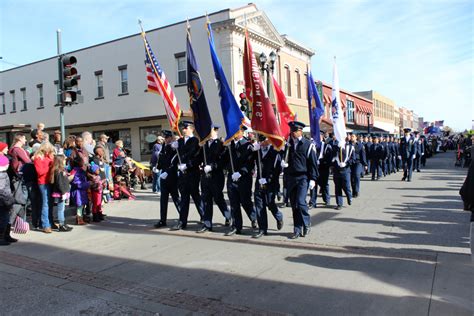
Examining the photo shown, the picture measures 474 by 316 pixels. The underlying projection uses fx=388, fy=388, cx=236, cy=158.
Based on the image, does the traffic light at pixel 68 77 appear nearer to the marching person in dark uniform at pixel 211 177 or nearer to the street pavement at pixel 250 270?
the street pavement at pixel 250 270

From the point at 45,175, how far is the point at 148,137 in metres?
18.7

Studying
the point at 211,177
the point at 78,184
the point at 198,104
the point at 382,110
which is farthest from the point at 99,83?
the point at 382,110

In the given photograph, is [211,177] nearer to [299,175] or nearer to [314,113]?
[299,175]

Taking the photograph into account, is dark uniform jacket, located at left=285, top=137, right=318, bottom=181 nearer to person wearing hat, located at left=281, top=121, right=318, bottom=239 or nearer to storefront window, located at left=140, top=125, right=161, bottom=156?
person wearing hat, located at left=281, top=121, right=318, bottom=239

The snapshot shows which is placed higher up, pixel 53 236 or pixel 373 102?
pixel 373 102

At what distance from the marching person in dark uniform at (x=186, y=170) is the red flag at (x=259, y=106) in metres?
1.36

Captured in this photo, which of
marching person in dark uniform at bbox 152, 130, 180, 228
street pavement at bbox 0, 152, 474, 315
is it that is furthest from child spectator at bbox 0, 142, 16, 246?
marching person in dark uniform at bbox 152, 130, 180, 228

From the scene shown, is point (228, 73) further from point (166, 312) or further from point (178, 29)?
point (166, 312)

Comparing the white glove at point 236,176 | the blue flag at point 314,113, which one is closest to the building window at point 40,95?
the blue flag at point 314,113

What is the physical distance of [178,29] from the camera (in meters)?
24.3

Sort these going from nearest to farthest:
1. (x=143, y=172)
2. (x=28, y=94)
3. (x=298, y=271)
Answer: (x=298, y=271)
(x=143, y=172)
(x=28, y=94)

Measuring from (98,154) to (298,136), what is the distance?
512cm

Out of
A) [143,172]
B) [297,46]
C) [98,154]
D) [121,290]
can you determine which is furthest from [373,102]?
[121,290]

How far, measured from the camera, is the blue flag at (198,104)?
25.0ft
